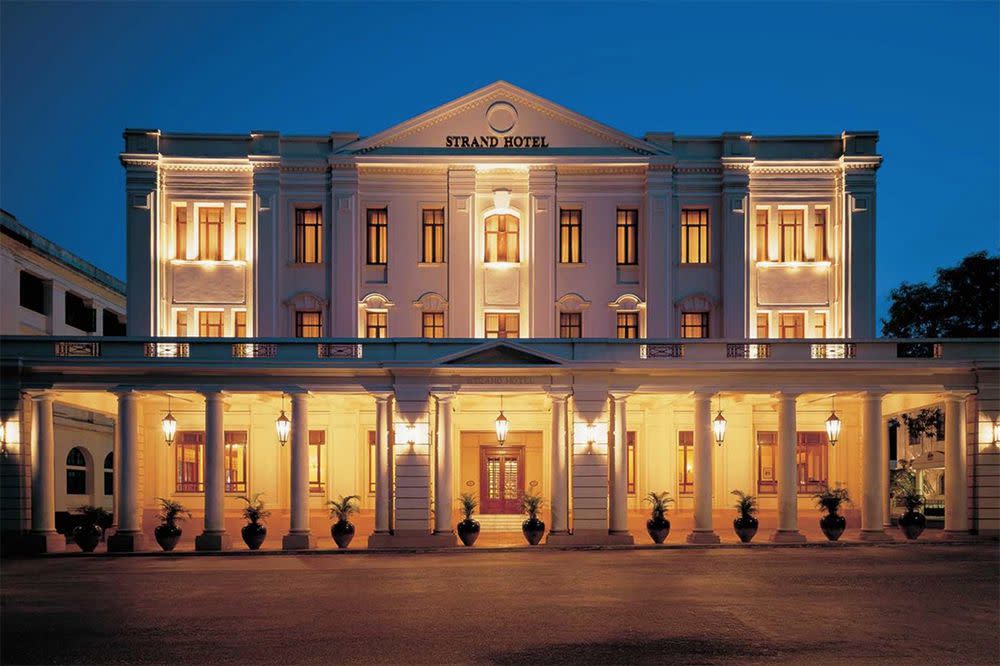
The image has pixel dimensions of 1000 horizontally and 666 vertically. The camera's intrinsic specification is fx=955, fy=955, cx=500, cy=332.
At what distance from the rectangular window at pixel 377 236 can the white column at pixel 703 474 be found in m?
13.4

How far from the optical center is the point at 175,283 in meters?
36.6

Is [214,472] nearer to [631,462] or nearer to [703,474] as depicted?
[631,462]

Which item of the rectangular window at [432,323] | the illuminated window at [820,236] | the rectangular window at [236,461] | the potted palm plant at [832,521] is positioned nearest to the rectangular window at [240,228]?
the rectangular window at [236,461]

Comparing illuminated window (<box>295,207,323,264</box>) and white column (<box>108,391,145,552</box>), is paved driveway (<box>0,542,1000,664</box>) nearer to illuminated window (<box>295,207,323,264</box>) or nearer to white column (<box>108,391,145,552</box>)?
white column (<box>108,391,145,552</box>)

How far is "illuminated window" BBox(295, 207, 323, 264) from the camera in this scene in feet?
122

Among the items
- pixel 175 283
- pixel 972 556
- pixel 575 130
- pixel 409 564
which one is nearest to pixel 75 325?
pixel 175 283

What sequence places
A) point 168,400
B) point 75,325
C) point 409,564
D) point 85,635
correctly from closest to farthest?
point 85,635 → point 409,564 → point 168,400 → point 75,325

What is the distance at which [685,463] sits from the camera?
37.0 meters

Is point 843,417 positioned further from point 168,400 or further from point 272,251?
point 168,400

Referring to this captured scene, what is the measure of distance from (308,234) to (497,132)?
8.34 m

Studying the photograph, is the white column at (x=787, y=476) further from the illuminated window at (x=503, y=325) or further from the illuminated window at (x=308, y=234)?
the illuminated window at (x=308, y=234)

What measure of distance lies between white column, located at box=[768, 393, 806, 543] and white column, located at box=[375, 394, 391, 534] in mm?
10013

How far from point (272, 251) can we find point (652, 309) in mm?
14740

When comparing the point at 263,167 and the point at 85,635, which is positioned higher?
the point at 263,167
